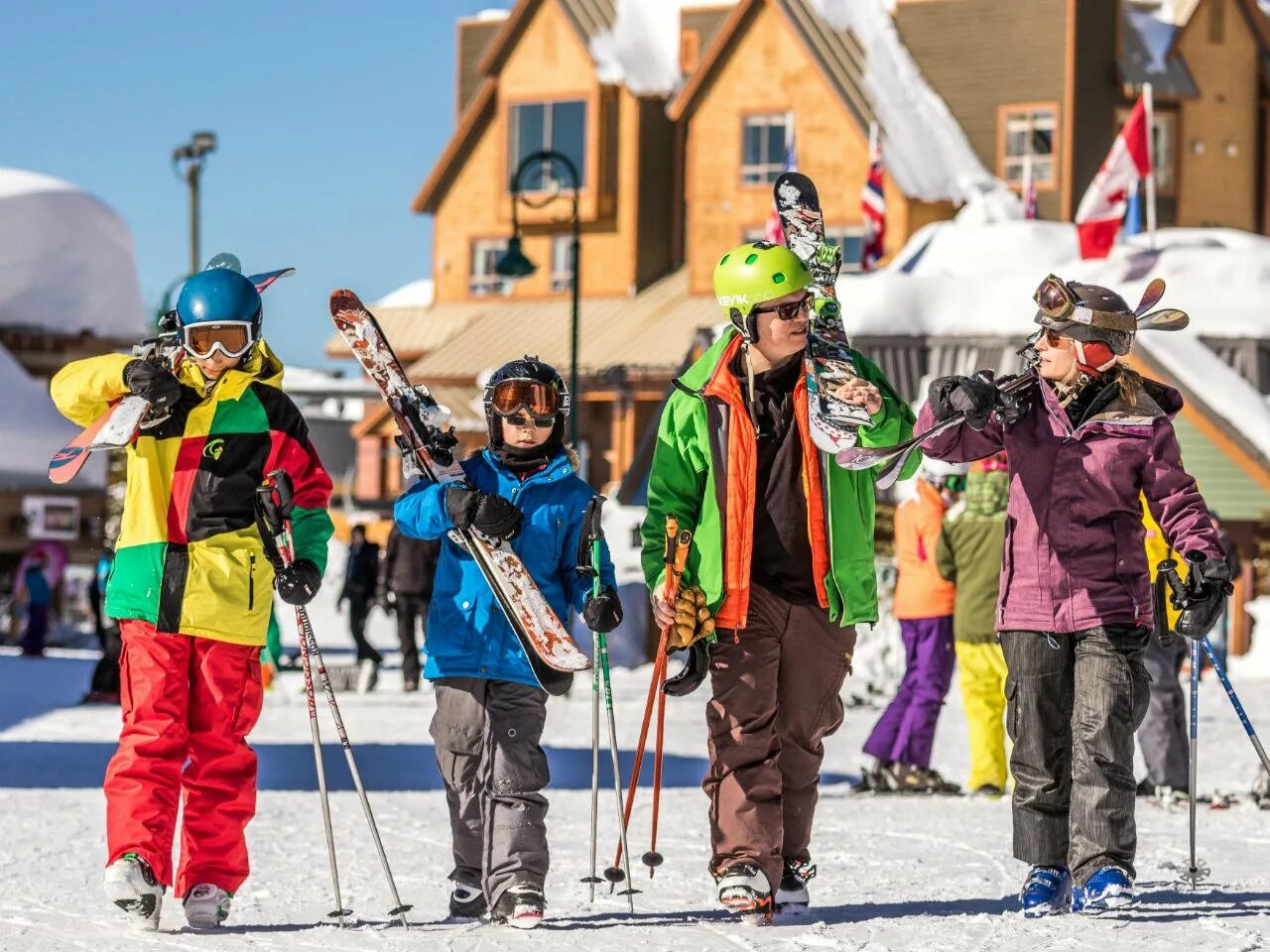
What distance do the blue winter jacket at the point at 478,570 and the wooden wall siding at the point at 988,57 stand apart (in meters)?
29.7

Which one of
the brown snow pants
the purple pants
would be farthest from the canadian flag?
the brown snow pants

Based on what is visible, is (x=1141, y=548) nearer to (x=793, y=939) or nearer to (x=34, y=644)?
(x=793, y=939)

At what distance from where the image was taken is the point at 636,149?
39094 millimetres

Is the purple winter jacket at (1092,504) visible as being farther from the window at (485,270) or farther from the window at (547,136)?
the window at (485,270)

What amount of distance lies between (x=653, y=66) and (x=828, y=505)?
3384 centimetres

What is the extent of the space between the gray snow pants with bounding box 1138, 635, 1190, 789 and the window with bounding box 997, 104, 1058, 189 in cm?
2611

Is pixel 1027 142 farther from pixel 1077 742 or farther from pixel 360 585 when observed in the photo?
pixel 1077 742

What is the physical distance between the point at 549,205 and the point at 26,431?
13.3 m

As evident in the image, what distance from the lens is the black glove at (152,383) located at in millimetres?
6098

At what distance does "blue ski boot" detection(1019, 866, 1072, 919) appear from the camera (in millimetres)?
6207

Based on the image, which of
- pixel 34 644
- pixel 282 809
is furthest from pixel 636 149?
pixel 282 809

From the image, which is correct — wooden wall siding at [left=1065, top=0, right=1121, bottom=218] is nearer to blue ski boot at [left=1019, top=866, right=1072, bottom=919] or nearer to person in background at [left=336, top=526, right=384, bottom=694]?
person in background at [left=336, top=526, right=384, bottom=694]

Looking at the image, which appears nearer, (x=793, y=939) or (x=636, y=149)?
(x=793, y=939)

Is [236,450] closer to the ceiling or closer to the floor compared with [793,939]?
closer to the ceiling
